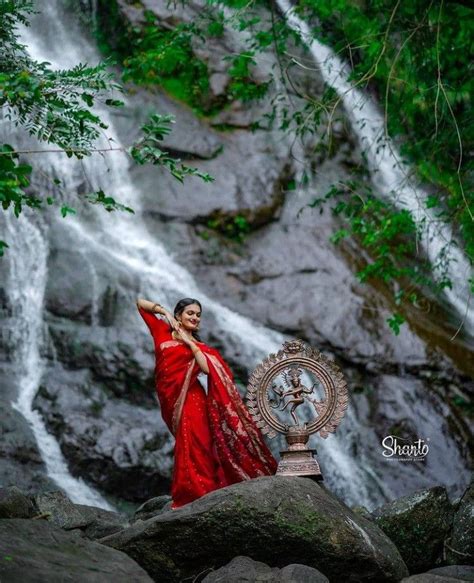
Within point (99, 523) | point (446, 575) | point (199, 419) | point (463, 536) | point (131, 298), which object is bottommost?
point (446, 575)

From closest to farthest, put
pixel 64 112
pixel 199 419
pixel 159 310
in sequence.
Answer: pixel 64 112
pixel 199 419
pixel 159 310

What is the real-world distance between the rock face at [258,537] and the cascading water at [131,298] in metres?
5.11

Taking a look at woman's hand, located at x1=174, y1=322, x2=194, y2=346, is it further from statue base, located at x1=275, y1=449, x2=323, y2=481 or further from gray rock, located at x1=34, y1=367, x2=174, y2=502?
gray rock, located at x1=34, y1=367, x2=174, y2=502

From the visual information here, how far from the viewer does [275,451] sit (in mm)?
11680

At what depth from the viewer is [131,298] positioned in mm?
13195

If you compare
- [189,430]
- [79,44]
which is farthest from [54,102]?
[79,44]

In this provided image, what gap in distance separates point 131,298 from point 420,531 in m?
7.47

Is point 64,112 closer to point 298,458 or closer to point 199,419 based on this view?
point 199,419

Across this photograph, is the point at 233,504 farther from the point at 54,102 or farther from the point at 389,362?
the point at 389,362

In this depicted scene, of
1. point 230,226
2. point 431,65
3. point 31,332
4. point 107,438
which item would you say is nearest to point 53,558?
point 107,438

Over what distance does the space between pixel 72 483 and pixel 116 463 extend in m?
0.61

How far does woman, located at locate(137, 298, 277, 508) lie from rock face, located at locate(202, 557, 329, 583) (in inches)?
52.5

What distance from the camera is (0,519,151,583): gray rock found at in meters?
4.20

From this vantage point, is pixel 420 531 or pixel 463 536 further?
pixel 420 531
